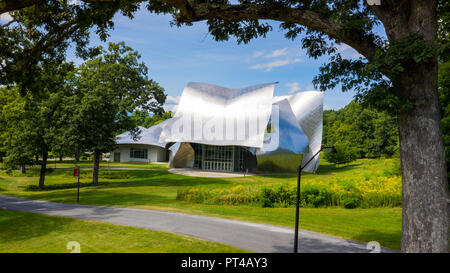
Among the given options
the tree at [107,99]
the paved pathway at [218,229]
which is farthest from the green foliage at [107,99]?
the paved pathway at [218,229]

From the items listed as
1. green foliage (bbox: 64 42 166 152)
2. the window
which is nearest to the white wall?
the window

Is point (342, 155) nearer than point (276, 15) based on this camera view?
No

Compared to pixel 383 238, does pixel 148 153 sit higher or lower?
higher

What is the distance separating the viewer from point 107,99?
2919cm

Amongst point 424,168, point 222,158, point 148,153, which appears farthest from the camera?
point 148,153

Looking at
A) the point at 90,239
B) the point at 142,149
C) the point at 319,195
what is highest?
the point at 142,149

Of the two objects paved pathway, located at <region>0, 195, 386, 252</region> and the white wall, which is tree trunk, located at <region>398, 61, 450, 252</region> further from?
the white wall

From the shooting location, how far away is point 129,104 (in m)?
34.8

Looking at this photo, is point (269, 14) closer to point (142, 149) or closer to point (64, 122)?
point (64, 122)

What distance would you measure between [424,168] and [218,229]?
8.08m

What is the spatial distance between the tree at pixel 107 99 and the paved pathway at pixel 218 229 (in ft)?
36.7

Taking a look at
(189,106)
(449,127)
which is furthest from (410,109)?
(189,106)

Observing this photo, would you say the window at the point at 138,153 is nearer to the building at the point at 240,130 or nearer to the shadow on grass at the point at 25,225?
the building at the point at 240,130

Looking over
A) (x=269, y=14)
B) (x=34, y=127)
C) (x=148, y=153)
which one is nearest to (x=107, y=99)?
(x=34, y=127)
